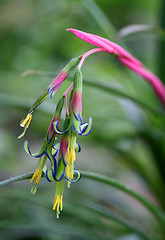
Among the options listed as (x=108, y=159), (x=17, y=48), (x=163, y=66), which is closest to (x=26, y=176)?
(x=163, y=66)

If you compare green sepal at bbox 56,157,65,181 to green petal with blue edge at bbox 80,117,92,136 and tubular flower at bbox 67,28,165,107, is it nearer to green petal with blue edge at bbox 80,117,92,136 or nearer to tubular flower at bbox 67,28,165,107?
green petal with blue edge at bbox 80,117,92,136

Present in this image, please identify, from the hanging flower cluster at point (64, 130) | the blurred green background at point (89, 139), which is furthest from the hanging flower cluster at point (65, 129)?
the blurred green background at point (89, 139)

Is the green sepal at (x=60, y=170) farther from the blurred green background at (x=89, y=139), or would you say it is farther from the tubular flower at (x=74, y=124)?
the blurred green background at (x=89, y=139)

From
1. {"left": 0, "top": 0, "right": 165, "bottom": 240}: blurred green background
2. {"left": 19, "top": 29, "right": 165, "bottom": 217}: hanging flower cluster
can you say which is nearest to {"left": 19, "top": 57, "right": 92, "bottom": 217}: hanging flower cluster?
{"left": 19, "top": 29, "right": 165, "bottom": 217}: hanging flower cluster

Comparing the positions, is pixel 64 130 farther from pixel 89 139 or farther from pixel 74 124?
pixel 89 139

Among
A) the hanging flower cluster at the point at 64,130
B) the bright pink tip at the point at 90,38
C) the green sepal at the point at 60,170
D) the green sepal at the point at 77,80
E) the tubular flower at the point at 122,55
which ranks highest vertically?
the tubular flower at the point at 122,55
